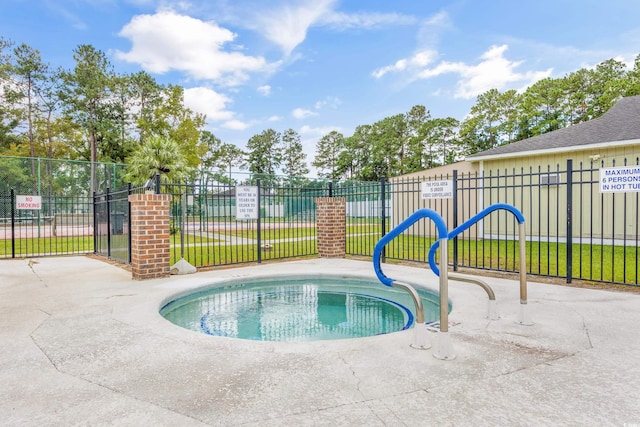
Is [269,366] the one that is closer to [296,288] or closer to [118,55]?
[296,288]

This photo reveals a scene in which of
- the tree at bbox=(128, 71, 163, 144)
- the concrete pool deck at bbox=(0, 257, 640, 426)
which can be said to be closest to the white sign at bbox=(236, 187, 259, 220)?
the concrete pool deck at bbox=(0, 257, 640, 426)

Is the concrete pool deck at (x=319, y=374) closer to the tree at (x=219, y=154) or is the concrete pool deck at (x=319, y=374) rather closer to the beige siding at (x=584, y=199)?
the beige siding at (x=584, y=199)

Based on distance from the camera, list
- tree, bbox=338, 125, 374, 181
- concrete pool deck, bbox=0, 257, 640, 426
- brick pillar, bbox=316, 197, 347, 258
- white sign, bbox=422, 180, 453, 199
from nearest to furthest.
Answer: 1. concrete pool deck, bbox=0, 257, 640, 426
2. white sign, bbox=422, 180, 453, 199
3. brick pillar, bbox=316, 197, 347, 258
4. tree, bbox=338, 125, 374, 181

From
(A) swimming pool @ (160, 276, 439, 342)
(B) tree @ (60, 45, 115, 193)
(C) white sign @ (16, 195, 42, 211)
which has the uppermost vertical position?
(B) tree @ (60, 45, 115, 193)

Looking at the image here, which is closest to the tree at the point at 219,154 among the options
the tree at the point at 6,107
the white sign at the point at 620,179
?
the tree at the point at 6,107

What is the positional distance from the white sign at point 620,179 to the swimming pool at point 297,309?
3150 mm

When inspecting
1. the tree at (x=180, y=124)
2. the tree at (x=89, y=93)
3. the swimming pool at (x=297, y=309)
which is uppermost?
the tree at (x=89, y=93)

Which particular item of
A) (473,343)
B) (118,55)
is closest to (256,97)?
(118,55)

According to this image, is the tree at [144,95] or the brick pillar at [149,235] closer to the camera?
the brick pillar at [149,235]

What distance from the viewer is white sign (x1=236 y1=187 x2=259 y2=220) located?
26.2 feet

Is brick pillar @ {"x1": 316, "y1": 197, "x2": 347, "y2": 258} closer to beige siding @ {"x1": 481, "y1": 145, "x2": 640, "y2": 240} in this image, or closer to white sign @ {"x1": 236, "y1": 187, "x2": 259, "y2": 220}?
white sign @ {"x1": 236, "y1": 187, "x2": 259, "y2": 220}

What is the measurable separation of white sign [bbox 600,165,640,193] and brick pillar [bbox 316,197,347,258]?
5386 millimetres

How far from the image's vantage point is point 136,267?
Result: 21.2 feet

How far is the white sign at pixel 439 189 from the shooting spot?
7.39 metres
